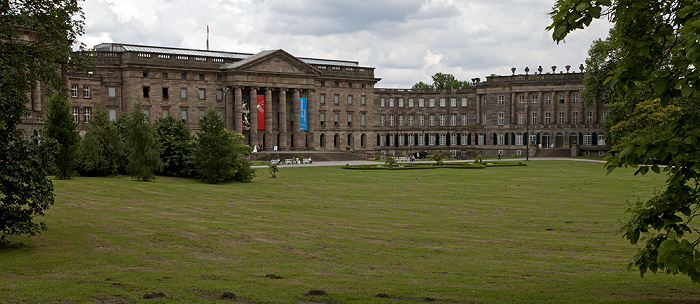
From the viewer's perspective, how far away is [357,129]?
103 metres

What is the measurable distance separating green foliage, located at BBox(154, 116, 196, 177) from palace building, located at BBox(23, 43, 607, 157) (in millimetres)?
34463

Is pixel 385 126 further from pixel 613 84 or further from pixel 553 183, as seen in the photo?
pixel 613 84

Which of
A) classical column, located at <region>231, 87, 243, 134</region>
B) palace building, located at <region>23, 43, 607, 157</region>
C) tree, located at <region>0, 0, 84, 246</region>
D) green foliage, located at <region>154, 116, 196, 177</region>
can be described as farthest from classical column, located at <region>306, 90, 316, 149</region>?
tree, located at <region>0, 0, 84, 246</region>

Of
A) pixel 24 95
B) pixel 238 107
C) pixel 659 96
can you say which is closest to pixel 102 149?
pixel 24 95

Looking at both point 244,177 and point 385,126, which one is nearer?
point 244,177

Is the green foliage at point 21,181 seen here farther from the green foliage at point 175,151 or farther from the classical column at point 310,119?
the classical column at point 310,119

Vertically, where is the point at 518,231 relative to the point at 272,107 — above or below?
below

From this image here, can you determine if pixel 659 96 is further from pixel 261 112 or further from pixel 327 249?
pixel 261 112

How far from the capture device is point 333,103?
10006 centimetres

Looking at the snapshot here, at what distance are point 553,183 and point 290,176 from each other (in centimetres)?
1941

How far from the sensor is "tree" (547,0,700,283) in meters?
8.99

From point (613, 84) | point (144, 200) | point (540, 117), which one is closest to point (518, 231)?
point (613, 84)

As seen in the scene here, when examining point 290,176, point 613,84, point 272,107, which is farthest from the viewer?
point 272,107

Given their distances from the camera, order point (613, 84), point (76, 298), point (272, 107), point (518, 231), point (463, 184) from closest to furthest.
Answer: point (613, 84) → point (76, 298) → point (518, 231) → point (463, 184) → point (272, 107)
